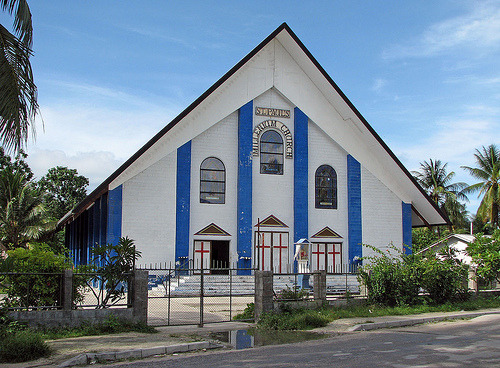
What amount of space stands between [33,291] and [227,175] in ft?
48.7

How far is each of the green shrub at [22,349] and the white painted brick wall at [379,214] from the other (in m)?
21.3

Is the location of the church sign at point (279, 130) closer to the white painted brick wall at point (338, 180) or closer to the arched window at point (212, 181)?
the white painted brick wall at point (338, 180)

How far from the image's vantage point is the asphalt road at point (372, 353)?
952cm

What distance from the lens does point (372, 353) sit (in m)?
10.5

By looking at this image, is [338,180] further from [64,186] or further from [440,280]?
[64,186]

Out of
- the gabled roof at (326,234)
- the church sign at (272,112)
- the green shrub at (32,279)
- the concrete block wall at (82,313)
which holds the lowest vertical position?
the concrete block wall at (82,313)

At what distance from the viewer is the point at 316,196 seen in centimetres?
2908

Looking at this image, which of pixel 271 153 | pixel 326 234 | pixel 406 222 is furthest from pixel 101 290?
pixel 406 222

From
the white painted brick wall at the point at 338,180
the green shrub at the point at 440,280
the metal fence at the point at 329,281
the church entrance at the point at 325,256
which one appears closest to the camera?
the green shrub at the point at 440,280

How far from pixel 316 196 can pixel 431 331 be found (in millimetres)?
15572

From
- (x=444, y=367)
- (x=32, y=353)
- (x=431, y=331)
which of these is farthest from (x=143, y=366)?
(x=431, y=331)

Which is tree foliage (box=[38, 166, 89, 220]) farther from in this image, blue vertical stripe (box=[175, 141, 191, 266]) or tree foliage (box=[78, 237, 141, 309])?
tree foliage (box=[78, 237, 141, 309])

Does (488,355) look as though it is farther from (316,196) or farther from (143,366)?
(316,196)

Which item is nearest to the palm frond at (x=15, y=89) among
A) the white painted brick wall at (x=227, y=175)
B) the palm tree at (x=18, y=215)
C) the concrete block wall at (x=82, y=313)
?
the concrete block wall at (x=82, y=313)
